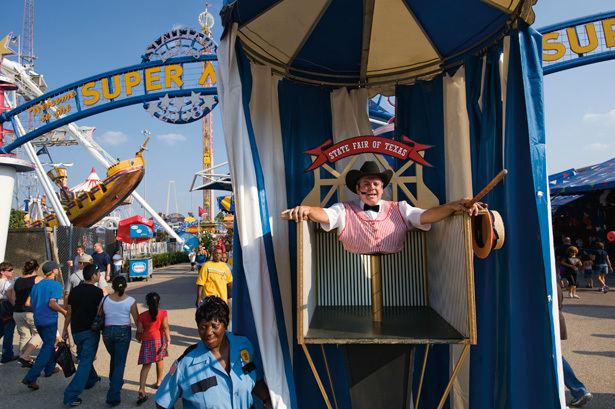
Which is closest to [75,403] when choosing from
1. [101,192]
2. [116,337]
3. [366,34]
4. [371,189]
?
[116,337]

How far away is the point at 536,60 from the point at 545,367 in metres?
2.01

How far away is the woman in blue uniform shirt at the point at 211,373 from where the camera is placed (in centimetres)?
233

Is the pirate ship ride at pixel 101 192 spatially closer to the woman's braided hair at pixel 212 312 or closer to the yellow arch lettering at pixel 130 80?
the yellow arch lettering at pixel 130 80

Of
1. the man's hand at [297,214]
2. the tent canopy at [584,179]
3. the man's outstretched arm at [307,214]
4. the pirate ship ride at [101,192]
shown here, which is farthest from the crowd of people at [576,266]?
the pirate ship ride at [101,192]

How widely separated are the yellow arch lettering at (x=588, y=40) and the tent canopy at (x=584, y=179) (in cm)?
613

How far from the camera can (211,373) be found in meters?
2.35

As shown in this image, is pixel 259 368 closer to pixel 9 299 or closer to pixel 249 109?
pixel 249 109

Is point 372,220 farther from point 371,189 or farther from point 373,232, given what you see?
point 371,189

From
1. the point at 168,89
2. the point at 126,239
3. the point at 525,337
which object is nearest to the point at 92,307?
the point at 525,337

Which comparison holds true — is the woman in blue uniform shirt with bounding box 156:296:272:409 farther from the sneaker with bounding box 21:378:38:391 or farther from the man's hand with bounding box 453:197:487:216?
the sneaker with bounding box 21:378:38:391

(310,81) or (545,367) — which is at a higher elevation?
(310,81)

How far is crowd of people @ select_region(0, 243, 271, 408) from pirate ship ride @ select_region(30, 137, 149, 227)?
17.2 meters

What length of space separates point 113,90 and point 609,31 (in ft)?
39.5

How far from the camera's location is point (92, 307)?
15.6 feet
